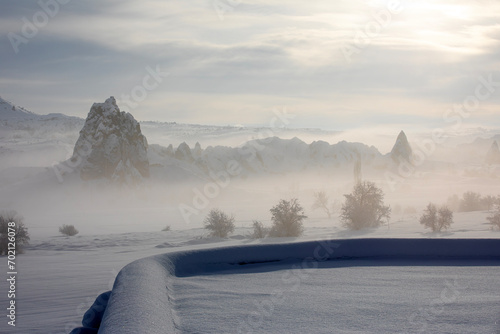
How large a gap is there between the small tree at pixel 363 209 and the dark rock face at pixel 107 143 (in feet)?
134

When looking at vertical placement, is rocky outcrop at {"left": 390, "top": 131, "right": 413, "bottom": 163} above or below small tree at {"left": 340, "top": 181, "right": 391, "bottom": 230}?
above

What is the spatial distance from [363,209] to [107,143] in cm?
4183

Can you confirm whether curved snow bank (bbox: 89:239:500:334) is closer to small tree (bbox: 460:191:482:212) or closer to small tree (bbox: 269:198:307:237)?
small tree (bbox: 269:198:307:237)

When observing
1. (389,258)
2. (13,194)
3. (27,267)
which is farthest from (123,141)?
(389,258)

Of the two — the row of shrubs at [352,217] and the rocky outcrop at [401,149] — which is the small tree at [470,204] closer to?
the row of shrubs at [352,217]

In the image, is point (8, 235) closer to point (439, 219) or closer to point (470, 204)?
point (439, 219)

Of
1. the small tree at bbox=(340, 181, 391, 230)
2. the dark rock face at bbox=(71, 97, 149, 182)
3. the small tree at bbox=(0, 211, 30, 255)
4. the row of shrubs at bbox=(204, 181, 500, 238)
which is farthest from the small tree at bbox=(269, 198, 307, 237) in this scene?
the dark rock face at bbox=(71, 97, 149, 182)

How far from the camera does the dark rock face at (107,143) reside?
56.1 m

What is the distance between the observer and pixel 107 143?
56.1 meters

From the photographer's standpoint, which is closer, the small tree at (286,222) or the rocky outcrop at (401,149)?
the small tree at (286,222)

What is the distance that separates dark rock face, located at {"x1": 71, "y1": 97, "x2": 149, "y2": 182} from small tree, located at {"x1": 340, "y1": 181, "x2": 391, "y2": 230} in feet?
134

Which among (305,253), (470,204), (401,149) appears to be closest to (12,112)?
(401,149)

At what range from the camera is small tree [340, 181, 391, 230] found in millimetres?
20609

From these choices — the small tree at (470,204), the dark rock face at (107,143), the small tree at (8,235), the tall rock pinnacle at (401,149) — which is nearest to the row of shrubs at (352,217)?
the small tree at (8,235)
